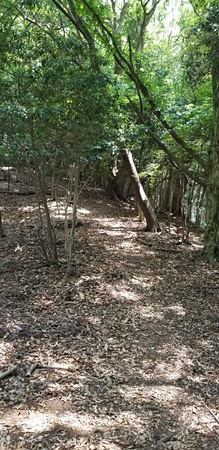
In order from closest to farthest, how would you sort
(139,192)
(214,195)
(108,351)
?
(108,351)
(214,195)
(139,192)

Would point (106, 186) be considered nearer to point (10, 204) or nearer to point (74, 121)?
point (10, 204)

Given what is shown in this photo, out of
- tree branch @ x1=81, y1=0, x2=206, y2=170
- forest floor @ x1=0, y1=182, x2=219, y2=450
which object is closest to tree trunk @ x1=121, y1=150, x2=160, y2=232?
tree branch @ x1=81, y1=0, x2=206, y2=170

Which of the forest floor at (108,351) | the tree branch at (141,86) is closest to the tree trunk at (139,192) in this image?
the tree branch at (141,86)

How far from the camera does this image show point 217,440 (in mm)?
2561

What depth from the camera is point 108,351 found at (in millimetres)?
3770

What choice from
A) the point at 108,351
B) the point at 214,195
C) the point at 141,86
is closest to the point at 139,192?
the point at 214,195

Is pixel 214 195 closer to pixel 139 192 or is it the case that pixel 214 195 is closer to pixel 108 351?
pixel 139 192

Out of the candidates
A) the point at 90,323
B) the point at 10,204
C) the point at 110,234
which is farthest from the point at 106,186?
the point at 90,323

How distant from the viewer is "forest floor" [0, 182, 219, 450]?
8.57ft

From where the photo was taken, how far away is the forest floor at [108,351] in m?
2.61

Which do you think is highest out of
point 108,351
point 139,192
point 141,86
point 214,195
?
point 141,86

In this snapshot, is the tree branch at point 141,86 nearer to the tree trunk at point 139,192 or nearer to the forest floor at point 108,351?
the tree trunk at point 139,192

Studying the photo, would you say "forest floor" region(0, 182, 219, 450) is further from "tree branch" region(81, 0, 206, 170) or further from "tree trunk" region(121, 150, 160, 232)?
"tree trunk" region(121, 150, 160, 232)

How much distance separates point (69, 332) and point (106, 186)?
475 inches
